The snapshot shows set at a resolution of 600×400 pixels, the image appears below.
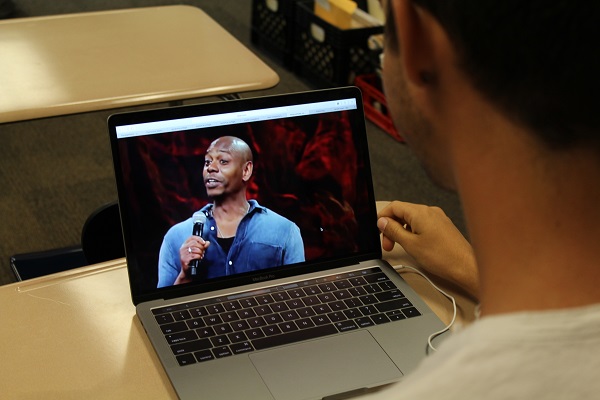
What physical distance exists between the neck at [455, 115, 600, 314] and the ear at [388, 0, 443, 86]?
2.4 inches

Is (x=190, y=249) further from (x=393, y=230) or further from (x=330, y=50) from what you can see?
(x=330, y=50)

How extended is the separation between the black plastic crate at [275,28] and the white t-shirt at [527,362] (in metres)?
2.95

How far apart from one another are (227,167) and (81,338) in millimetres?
288

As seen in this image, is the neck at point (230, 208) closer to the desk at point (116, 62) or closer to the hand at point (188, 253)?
the hand at point (188, 253)

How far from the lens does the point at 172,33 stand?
79.7 inches

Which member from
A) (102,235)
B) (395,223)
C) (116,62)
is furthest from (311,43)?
(395,223)

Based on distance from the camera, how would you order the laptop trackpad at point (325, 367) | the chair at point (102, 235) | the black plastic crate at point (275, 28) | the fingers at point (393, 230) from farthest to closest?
the black plastic crate at point (275, 28) < the chair at point (102, 235) < the fingers at point (393, 230) < the laptop trackpad at point (325, 367)

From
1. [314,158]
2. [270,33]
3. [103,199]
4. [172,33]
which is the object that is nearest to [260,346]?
[314,158]

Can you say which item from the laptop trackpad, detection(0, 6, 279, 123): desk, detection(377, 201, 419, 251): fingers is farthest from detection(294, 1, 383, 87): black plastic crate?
the laptop trackpad

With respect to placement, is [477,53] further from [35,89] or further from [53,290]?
[35,89]

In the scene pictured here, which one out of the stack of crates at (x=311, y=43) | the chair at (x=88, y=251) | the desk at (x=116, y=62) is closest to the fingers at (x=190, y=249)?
the chair at (x=88, y=251)

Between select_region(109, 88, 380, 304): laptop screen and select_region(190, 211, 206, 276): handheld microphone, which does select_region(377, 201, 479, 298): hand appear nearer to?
select_region(109, 88, 380, 304): laptop screen

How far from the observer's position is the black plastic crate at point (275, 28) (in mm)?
3402

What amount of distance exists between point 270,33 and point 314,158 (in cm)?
253
